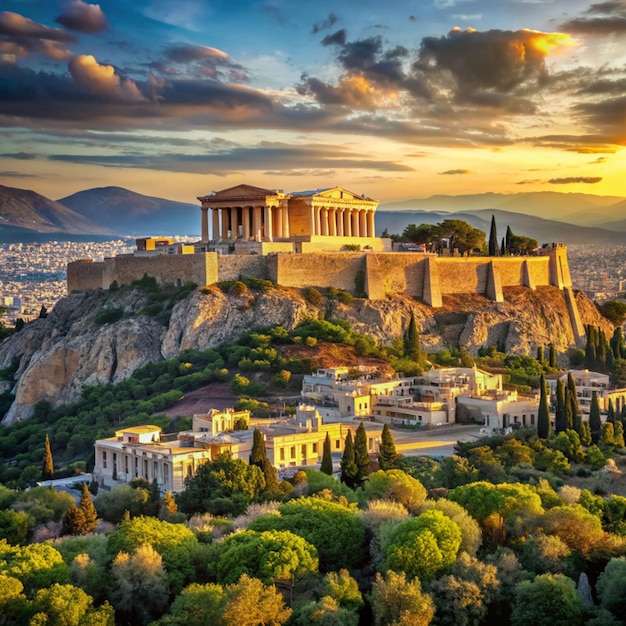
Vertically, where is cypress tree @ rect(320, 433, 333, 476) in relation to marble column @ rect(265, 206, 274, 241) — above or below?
below

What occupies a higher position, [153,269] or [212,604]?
[153,269]

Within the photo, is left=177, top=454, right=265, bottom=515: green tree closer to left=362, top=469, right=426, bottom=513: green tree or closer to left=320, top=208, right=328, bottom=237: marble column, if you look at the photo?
left=362, top=469, right=426, bottom=513: green tree

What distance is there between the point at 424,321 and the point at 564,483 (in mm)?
20990

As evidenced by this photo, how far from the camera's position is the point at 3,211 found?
193 metres

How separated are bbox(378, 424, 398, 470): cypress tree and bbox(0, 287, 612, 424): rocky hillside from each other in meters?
15.6

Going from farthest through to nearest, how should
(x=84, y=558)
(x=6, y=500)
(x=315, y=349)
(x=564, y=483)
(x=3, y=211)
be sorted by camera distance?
(x=3, y=211) < (x=315, y=349) < (x=564, y=483) < (x=6, y=500) < (x=84, y=558)

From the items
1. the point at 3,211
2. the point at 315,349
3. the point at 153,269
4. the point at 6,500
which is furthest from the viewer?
the point at 3,211

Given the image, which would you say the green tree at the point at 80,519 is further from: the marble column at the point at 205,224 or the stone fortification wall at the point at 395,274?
the marble column at the point at 205,224

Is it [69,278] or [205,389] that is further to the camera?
[69,278]

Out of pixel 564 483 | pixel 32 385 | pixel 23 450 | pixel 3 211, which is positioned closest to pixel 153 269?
pixel 32 385

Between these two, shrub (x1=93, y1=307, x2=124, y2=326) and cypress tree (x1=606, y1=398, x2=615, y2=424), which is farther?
shrub (x1=93, y1=307, x2=124, y2=326)

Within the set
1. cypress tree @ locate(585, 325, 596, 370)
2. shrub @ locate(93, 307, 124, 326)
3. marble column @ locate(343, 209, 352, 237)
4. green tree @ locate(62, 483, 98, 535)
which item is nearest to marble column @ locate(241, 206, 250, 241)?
marble column @ locate(343, 209, 352, 237)

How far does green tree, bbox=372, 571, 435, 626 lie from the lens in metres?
21.0

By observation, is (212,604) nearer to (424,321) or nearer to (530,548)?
(530,548)
